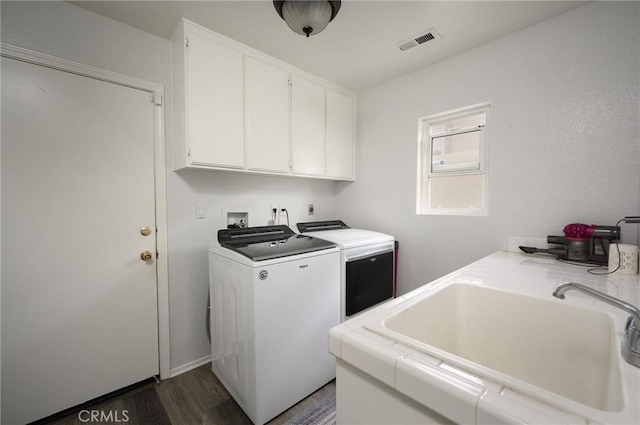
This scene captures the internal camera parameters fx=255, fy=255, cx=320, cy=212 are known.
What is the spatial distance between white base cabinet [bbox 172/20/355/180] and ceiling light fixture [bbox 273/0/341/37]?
2.17ft

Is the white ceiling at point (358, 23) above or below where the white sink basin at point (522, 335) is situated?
above

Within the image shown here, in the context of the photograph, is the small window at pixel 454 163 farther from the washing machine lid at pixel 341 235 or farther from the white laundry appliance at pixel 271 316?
the white laundry appliance at pixel 271 316

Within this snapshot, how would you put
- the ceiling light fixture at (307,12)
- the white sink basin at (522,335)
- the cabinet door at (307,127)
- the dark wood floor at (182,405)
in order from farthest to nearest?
1. the cabinet door at (307,127)
2. the dark wood floor at (182,405)
3. the ceiling light fixture at (307,12)
4. the white sink basin at (522,335)

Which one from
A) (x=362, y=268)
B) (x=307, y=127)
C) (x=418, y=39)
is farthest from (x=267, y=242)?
(x=418, y=39)

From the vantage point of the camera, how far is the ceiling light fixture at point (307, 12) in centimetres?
127

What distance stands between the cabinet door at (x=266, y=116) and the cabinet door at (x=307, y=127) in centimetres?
9

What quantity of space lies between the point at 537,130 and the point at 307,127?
172cm

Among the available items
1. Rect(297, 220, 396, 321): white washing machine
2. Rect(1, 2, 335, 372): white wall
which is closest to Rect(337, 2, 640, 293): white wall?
Rect(297, 220, 396, 321): white washing machine

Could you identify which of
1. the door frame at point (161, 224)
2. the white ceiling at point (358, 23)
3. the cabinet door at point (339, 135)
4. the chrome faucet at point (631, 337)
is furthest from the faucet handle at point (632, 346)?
the door frame at point (161, 224)

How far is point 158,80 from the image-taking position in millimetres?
1854

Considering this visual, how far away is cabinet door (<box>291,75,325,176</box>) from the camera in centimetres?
225

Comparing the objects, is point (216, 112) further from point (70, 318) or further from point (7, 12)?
point (70, 318)

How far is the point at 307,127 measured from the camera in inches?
92.1

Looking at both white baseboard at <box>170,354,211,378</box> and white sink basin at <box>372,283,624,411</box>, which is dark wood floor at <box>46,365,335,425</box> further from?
white sink basin at <box>372,283,624,411</box>
